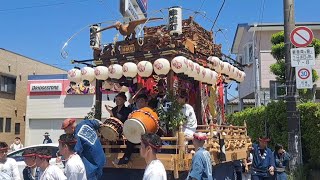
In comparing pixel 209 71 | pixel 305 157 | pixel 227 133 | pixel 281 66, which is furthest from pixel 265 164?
pixel 281 66

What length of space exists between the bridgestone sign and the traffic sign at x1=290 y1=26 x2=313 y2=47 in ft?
67.7

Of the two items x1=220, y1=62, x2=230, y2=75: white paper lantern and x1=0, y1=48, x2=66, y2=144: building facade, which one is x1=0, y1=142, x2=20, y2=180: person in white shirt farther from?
x1=0, y1=48, x2=66, y2=144: building facade

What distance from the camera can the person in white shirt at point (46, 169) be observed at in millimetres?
4266

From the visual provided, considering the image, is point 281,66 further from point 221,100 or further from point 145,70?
point 145,70

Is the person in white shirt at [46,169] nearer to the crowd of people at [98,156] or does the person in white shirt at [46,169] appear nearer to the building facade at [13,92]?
the crowd of people at [98,156]

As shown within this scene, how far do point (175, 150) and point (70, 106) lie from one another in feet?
68.6

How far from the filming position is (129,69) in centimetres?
798

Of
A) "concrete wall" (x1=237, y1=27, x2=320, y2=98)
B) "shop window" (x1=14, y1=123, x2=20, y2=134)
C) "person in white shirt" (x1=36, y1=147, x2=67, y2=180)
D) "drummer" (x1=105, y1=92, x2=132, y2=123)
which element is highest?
"concrete wall" (x1=237, y1=27, x2=320, y2=98)

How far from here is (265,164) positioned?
30.0 ft

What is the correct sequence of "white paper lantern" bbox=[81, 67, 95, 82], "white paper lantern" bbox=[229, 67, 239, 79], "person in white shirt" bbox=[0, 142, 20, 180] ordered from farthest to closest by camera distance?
"white paper lantern" bbox=[229, 67, 239, 79] < "white paper lantern" bbox=[81, 67, 95, 82] < "person in white shirt" bbox=[0, 142, 20, 180]

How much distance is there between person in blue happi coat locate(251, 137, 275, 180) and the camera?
9.16m

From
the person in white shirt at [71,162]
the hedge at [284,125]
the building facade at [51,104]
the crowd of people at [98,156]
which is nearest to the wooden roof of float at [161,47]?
the crowd of people at [98,156]

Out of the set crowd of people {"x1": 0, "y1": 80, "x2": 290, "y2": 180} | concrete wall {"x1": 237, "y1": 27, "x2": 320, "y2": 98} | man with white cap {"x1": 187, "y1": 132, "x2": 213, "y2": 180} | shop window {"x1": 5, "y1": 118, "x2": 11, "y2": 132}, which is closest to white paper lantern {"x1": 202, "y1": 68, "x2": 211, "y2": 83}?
crowd of people {"x1": 0, "y1": 80, "x2": 290, "y2": 180}

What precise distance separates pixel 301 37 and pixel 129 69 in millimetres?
4306
